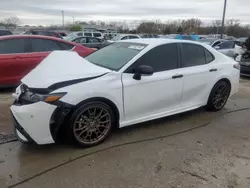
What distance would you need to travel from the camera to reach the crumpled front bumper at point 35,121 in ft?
10.3

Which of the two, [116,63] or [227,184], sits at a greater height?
[116,63]

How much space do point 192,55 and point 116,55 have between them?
140 cm

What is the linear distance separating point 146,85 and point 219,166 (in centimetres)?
150

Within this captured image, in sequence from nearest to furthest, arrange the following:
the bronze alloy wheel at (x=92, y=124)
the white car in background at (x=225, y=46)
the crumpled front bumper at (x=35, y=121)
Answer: the crumpled front bumper at (x=35, y=121) → the bronze alloy wheel at (x=92, y=124) → the white car in background at (x=225, y=46)

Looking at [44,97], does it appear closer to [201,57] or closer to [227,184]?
[227,184]

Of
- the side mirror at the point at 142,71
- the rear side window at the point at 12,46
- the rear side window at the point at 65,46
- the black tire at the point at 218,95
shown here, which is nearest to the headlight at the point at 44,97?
the side mirror at the point at 142,71

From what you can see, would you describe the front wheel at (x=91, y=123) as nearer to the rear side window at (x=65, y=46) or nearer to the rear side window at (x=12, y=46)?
the rear side window at (x=12, y=46)

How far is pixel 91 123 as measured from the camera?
3578 mm

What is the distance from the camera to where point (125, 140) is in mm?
3904

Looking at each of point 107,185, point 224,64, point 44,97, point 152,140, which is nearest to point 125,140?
point 152,140

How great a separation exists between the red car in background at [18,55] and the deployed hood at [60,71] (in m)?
2.74

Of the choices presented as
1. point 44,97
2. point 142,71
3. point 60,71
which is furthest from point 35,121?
point 142,71

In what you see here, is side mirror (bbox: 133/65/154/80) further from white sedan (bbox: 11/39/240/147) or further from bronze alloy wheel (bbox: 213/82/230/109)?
bronze alloy wheel (bbox: 213/82/230/109)

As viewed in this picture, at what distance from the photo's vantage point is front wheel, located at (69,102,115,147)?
341 cm
